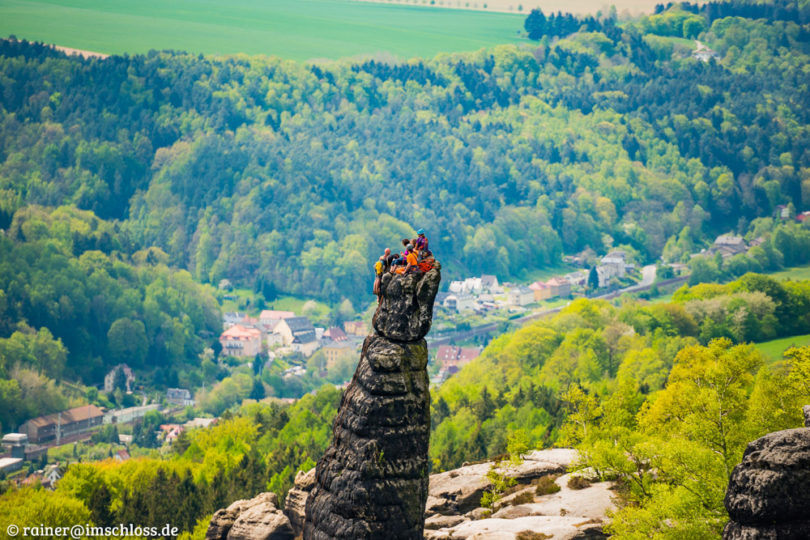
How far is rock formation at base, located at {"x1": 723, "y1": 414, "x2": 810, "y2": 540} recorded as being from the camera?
113 ft

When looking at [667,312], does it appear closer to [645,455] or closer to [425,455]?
[645,455]

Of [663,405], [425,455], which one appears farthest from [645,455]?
[425,455]

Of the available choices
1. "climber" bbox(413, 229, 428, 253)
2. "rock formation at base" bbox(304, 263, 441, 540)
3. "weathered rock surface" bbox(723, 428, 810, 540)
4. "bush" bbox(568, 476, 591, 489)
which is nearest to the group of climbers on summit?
"climber" bbox(413, 229, 428, 253)

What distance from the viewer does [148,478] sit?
109188 millimetres

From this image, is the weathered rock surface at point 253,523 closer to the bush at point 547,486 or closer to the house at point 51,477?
the bush at point 547,486

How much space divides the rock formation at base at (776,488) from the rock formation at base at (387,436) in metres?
16.8

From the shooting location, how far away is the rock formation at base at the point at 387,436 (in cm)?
4838

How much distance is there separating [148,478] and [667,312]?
97.3m

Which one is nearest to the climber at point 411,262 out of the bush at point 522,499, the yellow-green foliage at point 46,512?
the bush at point 522,499

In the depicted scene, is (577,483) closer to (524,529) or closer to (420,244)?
(524,529)

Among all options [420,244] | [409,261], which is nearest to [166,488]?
[420,244]

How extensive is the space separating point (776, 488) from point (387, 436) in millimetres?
18208

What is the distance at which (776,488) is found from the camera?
1356 inches

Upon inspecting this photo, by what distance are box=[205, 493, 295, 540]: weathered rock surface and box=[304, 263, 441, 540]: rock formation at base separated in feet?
62.4
